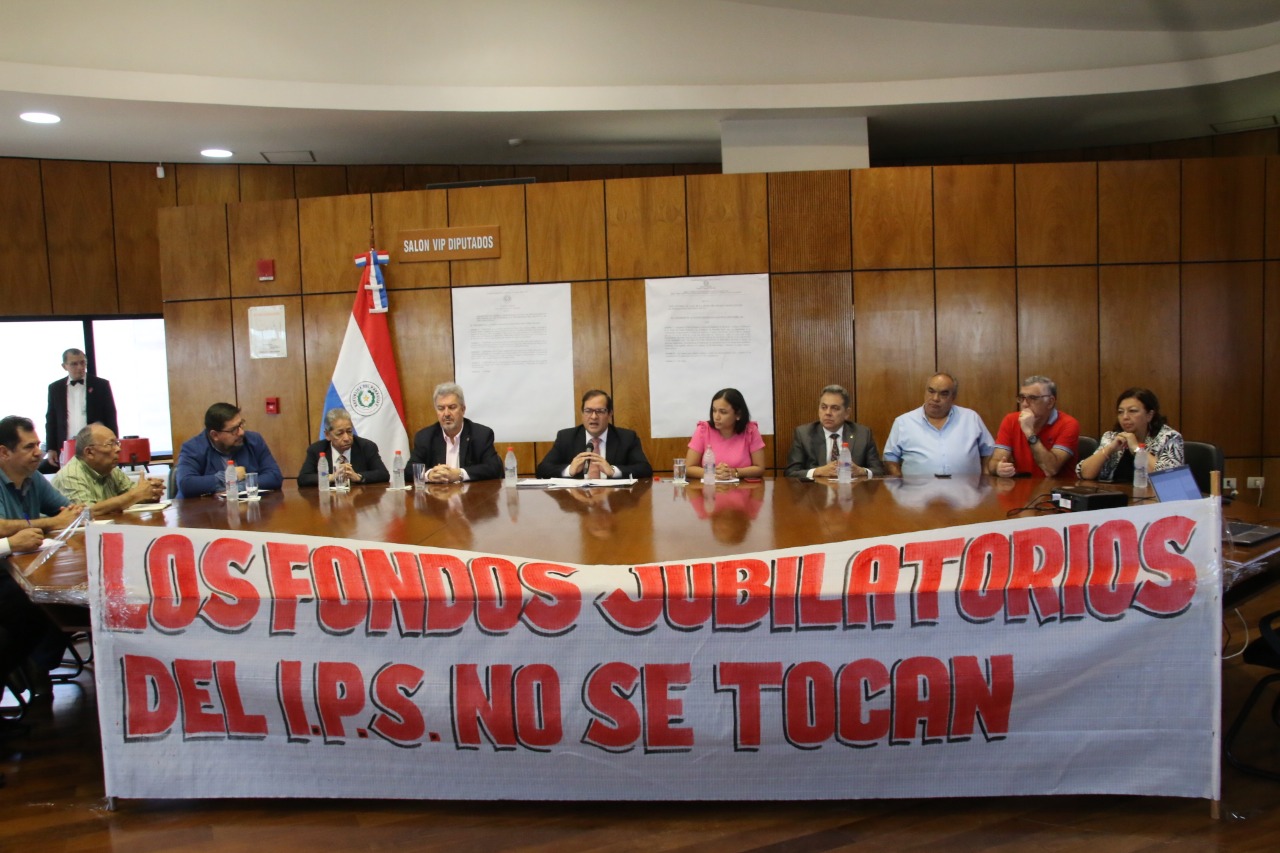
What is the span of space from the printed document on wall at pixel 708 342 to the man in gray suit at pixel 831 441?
1.36 m

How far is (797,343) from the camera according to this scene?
5.89m

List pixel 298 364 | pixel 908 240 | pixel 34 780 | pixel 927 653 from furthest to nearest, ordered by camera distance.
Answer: pixel 298 364 < pixel 908 240 < pixel 34 780 < pixel 927 653

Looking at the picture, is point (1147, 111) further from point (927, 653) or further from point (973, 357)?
point (927, 653)

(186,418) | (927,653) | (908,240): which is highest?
(908,240)

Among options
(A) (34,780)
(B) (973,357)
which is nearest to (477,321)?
(B) (973,357)

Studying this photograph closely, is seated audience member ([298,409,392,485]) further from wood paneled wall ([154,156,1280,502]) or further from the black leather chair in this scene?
the black leather chair

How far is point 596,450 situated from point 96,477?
7.69ft

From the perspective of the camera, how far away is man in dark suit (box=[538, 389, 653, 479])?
4473mm

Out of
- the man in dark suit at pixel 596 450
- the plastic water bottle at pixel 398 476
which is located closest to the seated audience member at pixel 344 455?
the plastic water bottle at pixel 398 476

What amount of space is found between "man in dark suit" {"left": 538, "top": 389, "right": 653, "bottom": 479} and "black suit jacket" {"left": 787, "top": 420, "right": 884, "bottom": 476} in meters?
0.78

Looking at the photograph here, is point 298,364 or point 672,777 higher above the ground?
point 298,364

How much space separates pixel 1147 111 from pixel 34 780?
A: 758 cm

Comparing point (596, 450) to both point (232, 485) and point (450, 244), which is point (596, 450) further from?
point (450, 244)

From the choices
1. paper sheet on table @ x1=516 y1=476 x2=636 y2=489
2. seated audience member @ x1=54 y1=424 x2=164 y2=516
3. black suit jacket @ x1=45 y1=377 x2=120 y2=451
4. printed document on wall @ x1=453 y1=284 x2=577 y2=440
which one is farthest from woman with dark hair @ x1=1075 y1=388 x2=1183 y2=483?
black suit jacket @ x1=45 y1=377 x2=120 y2=451
